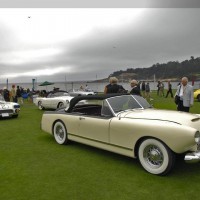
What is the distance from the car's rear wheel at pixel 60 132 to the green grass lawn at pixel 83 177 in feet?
1.18

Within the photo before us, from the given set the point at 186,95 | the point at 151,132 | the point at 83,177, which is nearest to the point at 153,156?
the point at 151,132

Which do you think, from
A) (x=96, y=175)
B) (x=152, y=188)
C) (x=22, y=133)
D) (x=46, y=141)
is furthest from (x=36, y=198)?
(x=22, y=133)

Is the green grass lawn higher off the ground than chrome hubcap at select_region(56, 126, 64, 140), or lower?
lower

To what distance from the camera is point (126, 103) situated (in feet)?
18.3

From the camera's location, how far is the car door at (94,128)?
5.17 m

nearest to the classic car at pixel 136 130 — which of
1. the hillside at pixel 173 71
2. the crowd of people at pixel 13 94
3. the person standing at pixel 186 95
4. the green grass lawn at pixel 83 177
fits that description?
the green grass lawn at pixel 83 177

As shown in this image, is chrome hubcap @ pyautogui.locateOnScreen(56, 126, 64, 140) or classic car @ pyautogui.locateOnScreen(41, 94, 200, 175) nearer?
classic car @ pyautogui.locateOnScreen(41, 94, 200, 175)

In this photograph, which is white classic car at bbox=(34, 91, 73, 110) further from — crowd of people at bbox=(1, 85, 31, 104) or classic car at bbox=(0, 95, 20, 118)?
classic car at bbox=(0, 95, 20, 118)

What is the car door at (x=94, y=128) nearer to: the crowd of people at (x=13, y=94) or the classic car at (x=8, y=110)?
the classic car at (x=8, y=110)

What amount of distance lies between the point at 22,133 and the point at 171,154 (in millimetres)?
5558

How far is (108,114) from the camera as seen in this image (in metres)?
5.31

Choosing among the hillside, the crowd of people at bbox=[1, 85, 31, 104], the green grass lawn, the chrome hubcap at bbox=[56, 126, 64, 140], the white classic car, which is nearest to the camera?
the green grass lawn

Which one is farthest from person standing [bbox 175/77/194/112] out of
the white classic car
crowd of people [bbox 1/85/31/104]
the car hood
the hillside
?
the hillside

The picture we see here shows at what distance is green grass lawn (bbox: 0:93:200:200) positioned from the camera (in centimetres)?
373
